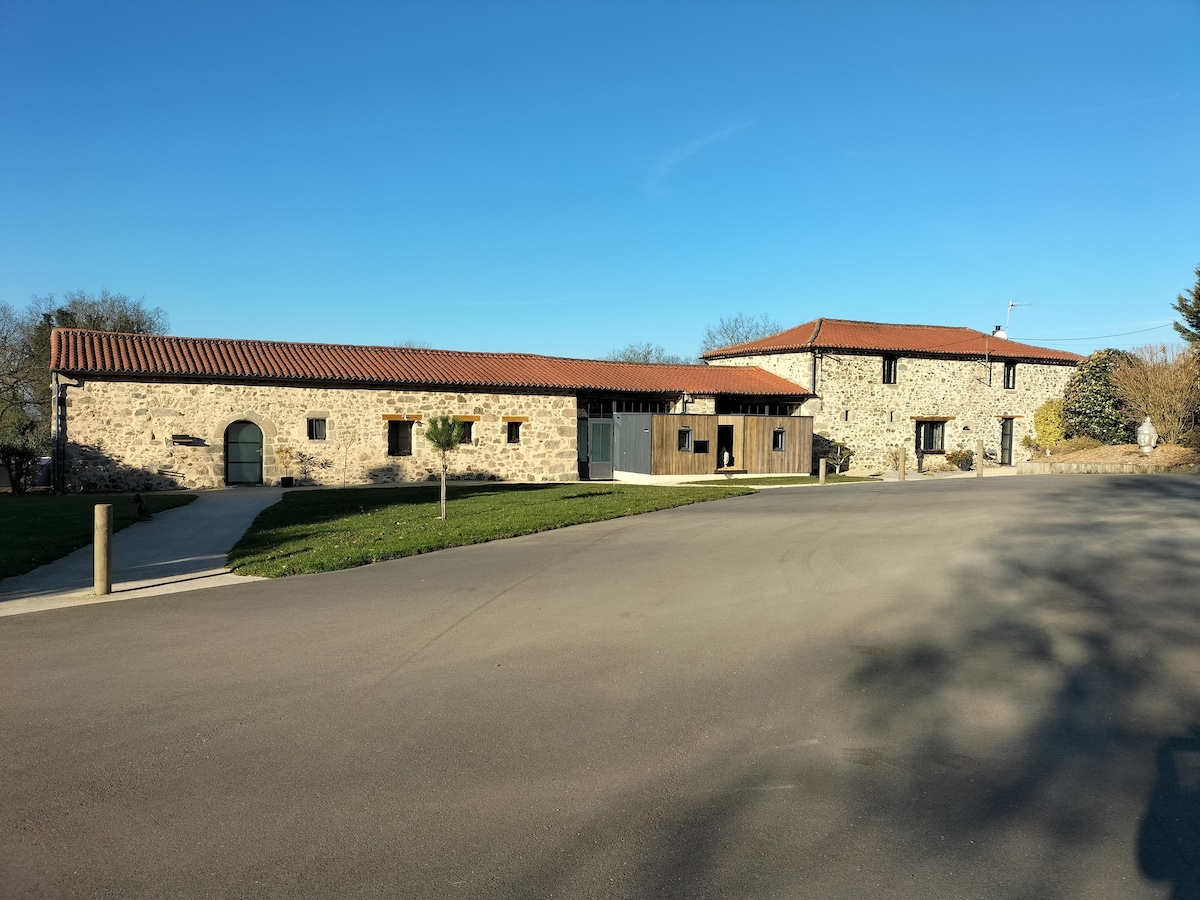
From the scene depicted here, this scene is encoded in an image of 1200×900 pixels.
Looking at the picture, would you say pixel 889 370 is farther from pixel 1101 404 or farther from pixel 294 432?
pixel 294 432

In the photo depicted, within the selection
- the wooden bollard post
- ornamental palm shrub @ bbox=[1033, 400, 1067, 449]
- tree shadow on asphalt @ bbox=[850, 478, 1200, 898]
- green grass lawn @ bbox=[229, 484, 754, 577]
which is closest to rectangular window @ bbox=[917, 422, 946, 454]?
ornamental palm shrub @ bbox=[1033, 400, 1067, 449]

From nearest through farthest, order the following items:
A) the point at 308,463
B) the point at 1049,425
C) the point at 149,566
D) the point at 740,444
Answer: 1. the point at 149,566
2. the point at 308,463
3. the point at 740,444
4. the point at 1049,425

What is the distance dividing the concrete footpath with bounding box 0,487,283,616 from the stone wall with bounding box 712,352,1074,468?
2501 centimetres

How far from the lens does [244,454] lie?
25.5 metres

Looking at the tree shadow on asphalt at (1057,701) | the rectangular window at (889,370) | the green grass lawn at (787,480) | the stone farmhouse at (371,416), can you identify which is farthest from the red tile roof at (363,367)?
the tree shadow on asphalt at (1057,701)

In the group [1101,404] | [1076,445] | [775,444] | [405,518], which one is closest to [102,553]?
[405,518]

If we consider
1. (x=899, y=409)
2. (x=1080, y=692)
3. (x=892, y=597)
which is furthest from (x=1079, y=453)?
(x=1080, y=692)

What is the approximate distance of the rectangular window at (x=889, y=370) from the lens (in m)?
36.7

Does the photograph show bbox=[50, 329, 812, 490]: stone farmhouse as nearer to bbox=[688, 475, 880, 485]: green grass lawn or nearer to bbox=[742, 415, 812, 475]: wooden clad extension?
bbox=[742, 415, 812, 475]: wooden clad extension

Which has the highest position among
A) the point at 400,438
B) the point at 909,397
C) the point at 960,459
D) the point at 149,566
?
the point at 909,397

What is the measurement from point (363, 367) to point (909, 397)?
23.4m

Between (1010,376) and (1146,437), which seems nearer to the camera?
(1146,437)

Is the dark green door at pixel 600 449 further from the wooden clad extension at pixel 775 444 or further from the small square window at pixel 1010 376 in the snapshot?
the small square window at pixel 1010 376

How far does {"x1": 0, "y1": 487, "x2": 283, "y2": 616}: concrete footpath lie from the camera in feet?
29.6
